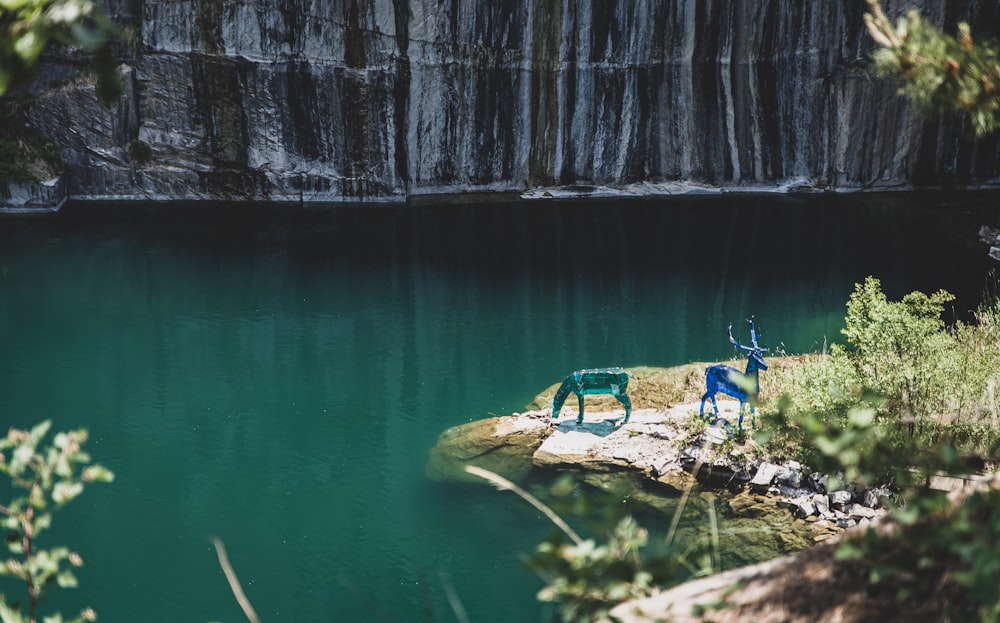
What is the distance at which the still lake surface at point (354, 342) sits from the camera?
10.5 m

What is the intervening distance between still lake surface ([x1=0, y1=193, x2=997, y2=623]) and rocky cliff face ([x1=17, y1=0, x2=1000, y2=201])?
1.57 m

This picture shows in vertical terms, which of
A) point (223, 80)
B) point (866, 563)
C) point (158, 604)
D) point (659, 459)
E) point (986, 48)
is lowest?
point (158, 604)

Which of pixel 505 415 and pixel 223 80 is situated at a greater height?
pixel 223 80

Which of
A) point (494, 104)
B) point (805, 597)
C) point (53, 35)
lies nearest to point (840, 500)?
point (805, 597)

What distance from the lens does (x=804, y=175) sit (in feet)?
102

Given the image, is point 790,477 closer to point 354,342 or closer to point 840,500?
point 840,500

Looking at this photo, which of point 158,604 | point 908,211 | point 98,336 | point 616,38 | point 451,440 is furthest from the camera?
point 616,38

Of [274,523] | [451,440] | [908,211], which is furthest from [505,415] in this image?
[908,211]

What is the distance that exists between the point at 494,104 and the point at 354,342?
14.3m

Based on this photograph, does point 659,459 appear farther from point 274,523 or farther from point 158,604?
point 158,604

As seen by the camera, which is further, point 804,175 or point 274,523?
point 804,175

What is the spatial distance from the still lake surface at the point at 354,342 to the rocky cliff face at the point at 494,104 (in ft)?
5.13

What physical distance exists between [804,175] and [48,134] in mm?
23194

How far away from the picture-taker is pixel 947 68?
15.6 ft
